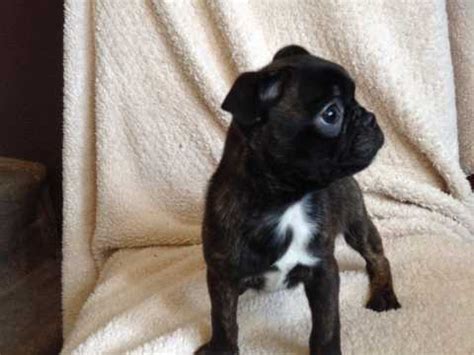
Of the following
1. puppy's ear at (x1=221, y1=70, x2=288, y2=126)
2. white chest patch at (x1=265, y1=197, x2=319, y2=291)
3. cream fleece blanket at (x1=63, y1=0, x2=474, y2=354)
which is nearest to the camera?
puppy's ear at (x1=221, y1=70, x2=288, y2=126)

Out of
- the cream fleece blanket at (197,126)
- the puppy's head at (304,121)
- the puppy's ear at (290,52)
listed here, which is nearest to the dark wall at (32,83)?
the cream fleece blanket at (197,126)

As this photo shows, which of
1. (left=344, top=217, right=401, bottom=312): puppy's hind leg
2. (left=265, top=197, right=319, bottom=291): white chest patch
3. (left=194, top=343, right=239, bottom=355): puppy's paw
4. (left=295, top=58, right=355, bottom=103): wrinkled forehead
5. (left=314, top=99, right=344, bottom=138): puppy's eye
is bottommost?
(left=344, top=217, right=401, bottom=312): puppy's hind leg

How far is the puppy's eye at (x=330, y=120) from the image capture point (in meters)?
1.11

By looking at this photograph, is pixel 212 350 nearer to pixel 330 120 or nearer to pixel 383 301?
pixel 383 301

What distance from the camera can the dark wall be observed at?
1.84 metres

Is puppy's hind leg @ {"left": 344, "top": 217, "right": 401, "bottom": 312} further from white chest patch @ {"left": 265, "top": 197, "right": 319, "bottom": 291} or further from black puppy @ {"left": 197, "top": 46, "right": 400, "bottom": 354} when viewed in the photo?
white chest patch @ {"left": 265, "top": 197, "right": 319, "bottom": 291}

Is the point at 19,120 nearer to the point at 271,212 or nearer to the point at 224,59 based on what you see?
the point at 224,59

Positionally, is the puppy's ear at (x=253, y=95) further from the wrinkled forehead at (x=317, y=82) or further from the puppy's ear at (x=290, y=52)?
the puppy's ear at (x=290, y=52)

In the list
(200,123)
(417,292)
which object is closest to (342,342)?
(417,292)

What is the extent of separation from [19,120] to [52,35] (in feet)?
0.79

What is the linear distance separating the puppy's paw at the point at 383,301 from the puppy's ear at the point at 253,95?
492 millimetres

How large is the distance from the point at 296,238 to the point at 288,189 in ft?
0.35

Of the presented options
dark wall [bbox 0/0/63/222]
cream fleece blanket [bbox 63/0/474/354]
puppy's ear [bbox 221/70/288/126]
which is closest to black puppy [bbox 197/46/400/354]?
puppy's ear [bbox 221/70/288/126]

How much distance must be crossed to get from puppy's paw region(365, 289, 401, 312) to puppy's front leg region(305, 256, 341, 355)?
166mm
